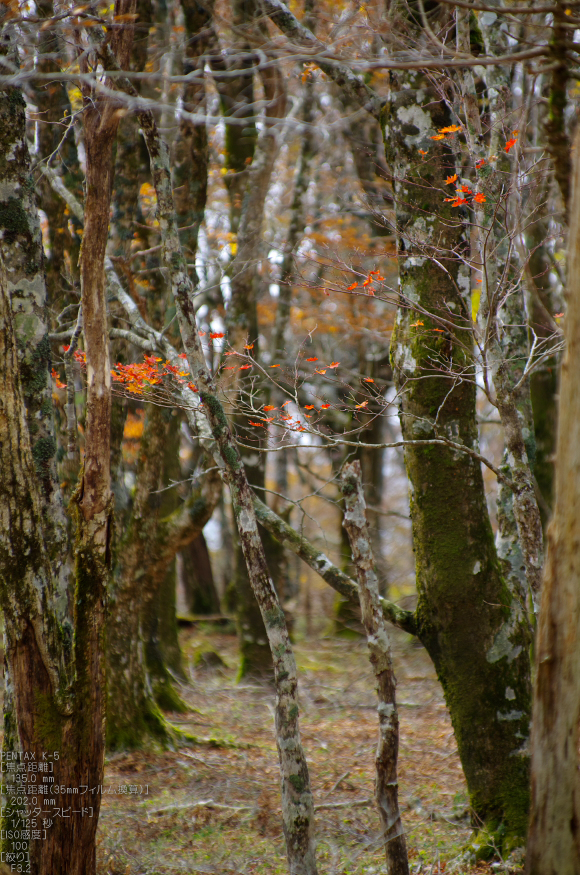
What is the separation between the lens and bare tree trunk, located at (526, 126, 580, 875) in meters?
2.80

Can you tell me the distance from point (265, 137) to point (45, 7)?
12.1 ft

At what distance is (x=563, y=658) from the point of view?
2873 mm

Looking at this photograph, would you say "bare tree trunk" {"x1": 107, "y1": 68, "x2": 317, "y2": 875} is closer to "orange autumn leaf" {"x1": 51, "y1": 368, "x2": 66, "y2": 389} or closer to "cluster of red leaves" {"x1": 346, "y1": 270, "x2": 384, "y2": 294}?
"cluster of red leaves" {"x1": 346, "y1": 270, "x2": 384, "y2": 294}

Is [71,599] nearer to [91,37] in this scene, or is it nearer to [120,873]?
[120,873]

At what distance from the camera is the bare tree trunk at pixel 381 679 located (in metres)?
4.16

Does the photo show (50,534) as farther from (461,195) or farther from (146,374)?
(461,195)

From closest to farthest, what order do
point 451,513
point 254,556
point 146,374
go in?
point 254,556 < point 451,513 < point 146,374

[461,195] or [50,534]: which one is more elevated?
[461,195]

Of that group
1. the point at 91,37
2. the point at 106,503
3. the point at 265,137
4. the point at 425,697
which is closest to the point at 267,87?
the point at 265,137

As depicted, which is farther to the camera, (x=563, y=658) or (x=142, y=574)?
(x=142, y=574)

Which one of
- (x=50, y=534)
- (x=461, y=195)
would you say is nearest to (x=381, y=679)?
(x=50, y=534)

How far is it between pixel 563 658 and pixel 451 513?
2219mm

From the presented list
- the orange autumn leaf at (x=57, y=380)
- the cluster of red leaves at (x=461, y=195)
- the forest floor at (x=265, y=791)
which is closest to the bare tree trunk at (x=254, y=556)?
the forest floor at (x=265, y=791)

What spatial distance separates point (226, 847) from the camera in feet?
17.6
